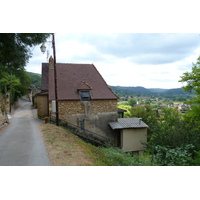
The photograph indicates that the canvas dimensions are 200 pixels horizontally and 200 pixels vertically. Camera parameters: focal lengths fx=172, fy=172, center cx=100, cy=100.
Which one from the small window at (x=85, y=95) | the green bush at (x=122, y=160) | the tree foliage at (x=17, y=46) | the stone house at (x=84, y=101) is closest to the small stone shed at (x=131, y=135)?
the stone house at (x=84, y=101)

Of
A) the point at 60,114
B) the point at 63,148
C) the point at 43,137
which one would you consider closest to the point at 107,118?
the point at 60,114

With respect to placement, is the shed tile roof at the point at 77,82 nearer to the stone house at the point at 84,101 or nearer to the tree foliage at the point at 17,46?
the stone house at the point at 84,101

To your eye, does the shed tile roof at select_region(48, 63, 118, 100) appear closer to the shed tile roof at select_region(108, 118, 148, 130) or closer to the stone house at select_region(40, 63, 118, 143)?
the stone house at select_region(40, 63, 118, 143)

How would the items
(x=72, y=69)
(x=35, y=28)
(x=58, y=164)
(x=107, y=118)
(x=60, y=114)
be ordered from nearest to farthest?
1. (x=58, y=164)
2. (x=35, y=28)
3. (x=60, y=114)
4. (x=107, y=118)
5. (x=72, y=69)

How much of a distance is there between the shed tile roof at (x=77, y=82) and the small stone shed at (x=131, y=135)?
2.45m

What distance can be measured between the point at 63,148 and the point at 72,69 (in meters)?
9.04

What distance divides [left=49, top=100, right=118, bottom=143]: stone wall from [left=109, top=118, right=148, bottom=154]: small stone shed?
882 mm

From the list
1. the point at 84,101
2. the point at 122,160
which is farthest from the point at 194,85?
the point at 84,101

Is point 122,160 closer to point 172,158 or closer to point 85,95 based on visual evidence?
point 172,158

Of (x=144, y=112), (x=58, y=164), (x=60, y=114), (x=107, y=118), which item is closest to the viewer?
(x=58, y=164)

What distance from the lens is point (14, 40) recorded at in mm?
6523

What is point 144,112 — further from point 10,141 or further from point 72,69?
point 10,141

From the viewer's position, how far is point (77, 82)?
44.8 feet

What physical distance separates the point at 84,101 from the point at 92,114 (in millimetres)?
1173
